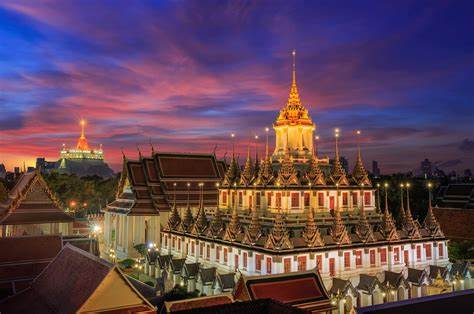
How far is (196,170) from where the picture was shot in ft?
183

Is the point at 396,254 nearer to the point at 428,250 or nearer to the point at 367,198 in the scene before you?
the point at 428,250

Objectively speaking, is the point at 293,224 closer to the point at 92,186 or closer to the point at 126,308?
the point at 126,308

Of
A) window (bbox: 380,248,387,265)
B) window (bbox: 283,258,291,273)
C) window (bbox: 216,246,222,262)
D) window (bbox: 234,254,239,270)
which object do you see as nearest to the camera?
window (bbox: 283,258,291,273)

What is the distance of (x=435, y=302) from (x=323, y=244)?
13.9m

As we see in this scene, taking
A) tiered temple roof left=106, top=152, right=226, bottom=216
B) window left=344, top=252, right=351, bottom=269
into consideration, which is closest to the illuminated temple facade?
window left=344, top=252, right=351, bottom=269

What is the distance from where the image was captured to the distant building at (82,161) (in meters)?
139

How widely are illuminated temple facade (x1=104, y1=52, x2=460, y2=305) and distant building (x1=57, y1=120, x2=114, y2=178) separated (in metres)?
99.6

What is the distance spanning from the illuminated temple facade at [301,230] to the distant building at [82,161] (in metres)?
99.6

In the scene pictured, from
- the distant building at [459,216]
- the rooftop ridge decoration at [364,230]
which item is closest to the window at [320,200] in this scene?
the rooftop ridge decoration at [364,230]

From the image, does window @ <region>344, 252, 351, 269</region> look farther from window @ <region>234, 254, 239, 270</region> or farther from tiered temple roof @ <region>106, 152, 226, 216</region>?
tiered temple roof @ <region>106, 152, 226, 216</region>

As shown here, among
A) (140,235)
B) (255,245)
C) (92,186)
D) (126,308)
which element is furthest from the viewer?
(92,186)

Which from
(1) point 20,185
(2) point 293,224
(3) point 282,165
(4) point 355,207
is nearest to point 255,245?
(2) point 293,224

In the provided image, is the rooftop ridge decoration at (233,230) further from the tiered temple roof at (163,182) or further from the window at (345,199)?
the tiered temple roof at (163,182)

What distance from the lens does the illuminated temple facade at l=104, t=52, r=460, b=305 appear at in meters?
30.5
